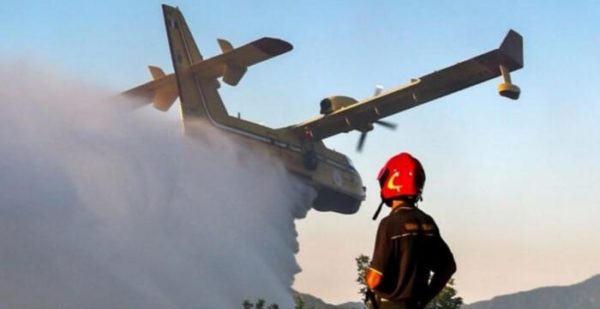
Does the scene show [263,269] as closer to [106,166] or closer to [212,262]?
[212,262]

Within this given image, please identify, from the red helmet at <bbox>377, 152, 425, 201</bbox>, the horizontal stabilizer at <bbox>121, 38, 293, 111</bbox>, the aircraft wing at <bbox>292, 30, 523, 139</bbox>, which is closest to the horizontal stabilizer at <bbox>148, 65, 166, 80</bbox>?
the horizontal stabilizer at <bbox>121, 38, 293, 111</bbox>

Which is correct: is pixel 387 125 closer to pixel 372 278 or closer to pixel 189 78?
pixel 189 78

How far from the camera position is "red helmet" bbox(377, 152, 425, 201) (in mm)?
5270

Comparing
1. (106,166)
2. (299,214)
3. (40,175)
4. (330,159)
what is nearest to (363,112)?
(330,159)

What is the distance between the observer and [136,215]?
124 feet

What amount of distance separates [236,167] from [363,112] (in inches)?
237

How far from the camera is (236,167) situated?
137 ft

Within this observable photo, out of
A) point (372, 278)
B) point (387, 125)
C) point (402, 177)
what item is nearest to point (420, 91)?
point (387, 125)

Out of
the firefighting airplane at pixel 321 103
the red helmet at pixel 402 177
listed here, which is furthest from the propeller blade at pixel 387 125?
the red helmet at pixel 402 177

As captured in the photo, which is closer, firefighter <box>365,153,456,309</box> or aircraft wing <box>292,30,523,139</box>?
firefighter <box>365,153,456,309</box>

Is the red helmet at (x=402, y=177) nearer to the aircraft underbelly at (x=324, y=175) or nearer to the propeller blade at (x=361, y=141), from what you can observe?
the aircraft underbelly at (x=324, y=175)

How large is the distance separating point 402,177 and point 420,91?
37459mm

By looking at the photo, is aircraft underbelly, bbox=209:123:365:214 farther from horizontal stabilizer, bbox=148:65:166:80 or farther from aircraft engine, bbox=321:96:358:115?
horizontal stabilizer, bbox=148:65:166:80

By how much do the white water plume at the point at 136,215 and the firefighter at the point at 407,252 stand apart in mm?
22947
